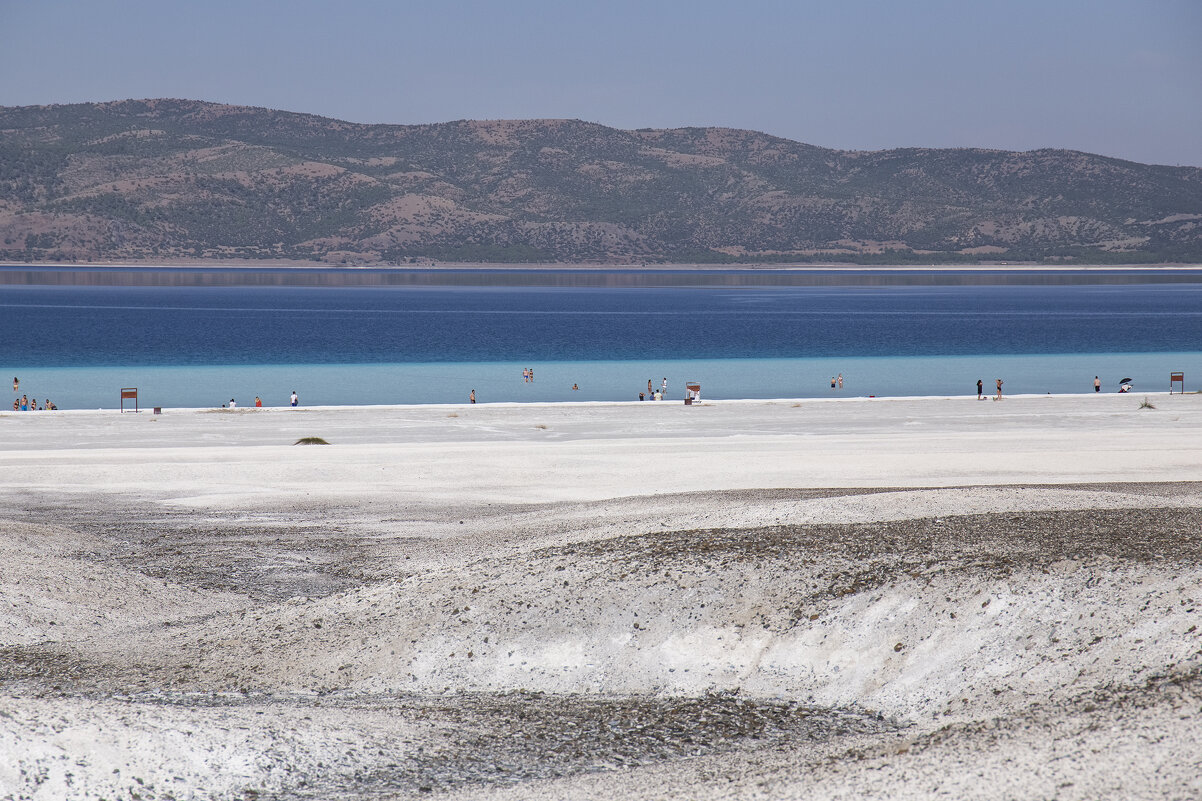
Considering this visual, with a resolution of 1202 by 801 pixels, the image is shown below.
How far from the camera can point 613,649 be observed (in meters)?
12.2

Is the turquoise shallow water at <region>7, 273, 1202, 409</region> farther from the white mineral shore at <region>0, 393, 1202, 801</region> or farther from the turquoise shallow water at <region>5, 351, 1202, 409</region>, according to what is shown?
the white mineral shore at <region>0, 393, 1202, 801</region>

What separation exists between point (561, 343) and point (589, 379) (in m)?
31.0

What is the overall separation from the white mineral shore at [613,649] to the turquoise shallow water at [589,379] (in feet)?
115

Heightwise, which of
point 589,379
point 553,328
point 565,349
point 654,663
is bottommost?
point 654,663

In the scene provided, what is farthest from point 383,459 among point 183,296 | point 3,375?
point 183,296

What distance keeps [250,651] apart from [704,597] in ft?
15.0

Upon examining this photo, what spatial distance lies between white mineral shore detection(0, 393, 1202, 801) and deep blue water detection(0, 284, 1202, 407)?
3855cm

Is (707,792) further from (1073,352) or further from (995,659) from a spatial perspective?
(1073,352)

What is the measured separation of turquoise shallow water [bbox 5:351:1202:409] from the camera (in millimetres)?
57188

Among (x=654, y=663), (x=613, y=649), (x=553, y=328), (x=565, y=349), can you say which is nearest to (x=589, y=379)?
(x=565, y=349)

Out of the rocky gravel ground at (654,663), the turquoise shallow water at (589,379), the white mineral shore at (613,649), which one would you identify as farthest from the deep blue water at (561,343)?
the rocky gravel ground at (654,663)

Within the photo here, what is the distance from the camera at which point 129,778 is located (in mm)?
8961

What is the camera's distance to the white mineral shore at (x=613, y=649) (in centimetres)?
895

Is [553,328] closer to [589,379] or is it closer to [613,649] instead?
[589,379]
